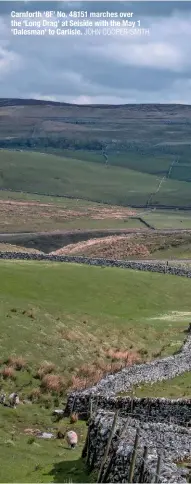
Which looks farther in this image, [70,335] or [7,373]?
[70,335]

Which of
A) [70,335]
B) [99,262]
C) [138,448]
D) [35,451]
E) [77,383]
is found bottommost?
[99,262]

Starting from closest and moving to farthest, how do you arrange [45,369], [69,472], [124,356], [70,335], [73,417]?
1. [69,472]
2. [73,417]
3. [45,369]
4. [124,356]
5. [70,335]

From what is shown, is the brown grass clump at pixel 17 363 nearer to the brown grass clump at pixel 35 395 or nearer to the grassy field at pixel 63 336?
the grassy field at pixel 63 336

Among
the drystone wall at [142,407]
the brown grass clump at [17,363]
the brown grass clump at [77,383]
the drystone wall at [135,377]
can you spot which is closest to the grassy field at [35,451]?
the drystone wall at [142,407]

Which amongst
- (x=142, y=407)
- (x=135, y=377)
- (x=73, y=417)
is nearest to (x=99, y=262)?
(x=135, y=377)

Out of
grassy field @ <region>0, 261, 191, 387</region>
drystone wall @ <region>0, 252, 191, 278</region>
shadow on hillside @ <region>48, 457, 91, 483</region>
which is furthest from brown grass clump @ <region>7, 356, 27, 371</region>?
drystone wall @ <region>0, 252, 191, 278</region>

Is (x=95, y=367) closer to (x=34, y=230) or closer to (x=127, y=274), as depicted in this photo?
(x=127, y=274)

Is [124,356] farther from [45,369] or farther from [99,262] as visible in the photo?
[99,262]

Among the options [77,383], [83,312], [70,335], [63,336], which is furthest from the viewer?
[83,312]
